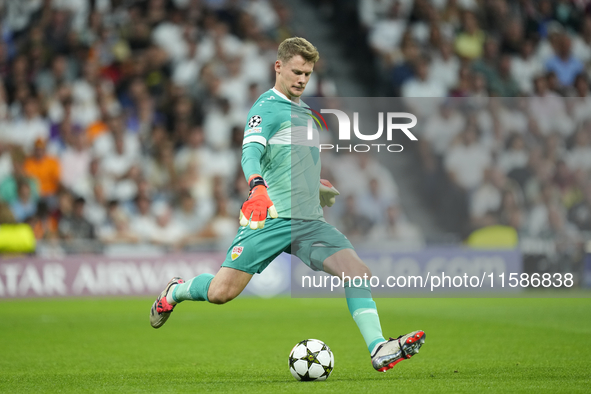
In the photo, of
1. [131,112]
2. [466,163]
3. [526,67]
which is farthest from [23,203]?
[526,67]

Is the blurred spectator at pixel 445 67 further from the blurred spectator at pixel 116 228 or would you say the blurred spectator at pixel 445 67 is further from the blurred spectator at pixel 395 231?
the blurred spectator at pixel 116 228

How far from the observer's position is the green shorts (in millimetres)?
5406

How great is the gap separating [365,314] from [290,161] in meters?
1.10

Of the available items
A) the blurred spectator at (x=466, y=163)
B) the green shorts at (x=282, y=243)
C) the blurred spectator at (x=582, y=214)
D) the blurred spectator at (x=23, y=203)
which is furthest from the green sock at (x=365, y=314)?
the blurred spectator at (x=582, y=214)

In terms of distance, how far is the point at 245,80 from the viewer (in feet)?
53.0

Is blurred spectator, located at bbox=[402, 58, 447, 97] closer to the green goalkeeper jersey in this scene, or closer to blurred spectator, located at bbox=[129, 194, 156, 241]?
blurred spectator, located at bbox=[129, 194, 156, 241]

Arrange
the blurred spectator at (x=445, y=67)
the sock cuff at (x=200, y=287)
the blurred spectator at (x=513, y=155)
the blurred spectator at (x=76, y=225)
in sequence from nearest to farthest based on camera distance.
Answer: the sock cuff at (x=200, y=287), the blurred spectator at (x=76, y=225), the blurred spectator at (x=513, y=155), the blurred spectator at (x=445, y=67)

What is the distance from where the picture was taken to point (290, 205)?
5.46 meters

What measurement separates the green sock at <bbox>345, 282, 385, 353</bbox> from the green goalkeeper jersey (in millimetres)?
558

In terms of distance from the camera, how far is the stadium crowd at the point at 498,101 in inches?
572

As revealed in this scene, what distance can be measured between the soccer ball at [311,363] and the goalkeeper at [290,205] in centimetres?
30

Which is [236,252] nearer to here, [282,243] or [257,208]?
[282,243]

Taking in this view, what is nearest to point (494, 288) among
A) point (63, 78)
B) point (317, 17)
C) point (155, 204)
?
point (155, 204)

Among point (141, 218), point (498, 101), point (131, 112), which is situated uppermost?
point (498, 101)
